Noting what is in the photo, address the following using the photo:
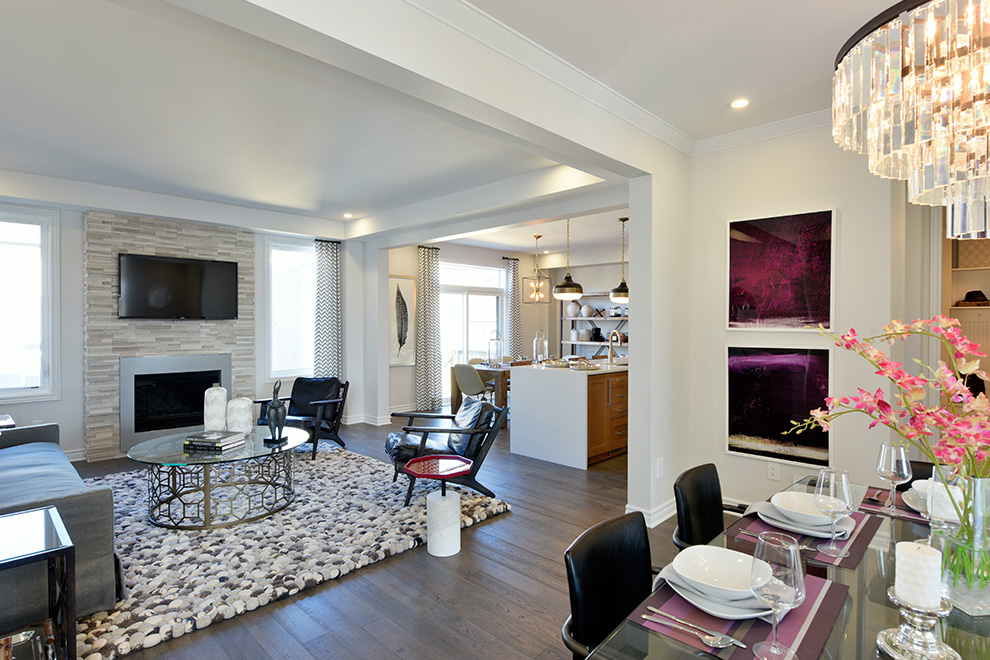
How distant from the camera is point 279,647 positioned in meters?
2.29

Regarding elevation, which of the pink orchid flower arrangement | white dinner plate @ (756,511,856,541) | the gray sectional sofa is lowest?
the gray sectional sofa

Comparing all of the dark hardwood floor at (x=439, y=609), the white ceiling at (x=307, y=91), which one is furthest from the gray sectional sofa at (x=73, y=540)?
the white ceiling at (x=307, y=91)

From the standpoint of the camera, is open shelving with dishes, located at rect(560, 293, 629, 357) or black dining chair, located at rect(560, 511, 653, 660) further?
open shelving with dishes, located at rect(560, 293, 629, 357)

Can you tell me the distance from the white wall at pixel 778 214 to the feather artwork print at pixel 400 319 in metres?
5.03

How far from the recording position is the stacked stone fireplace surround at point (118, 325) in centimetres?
536

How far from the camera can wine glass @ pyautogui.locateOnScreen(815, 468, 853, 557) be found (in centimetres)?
159

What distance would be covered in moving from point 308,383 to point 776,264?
507 centimetres

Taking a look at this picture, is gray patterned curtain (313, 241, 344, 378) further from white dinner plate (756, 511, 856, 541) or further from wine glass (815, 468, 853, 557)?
wine glass (815, 468, 853, 557)

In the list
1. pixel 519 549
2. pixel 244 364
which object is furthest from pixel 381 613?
pixel 244 364

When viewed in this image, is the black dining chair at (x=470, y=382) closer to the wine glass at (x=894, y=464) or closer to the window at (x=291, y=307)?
the window at (x=291, y=307)

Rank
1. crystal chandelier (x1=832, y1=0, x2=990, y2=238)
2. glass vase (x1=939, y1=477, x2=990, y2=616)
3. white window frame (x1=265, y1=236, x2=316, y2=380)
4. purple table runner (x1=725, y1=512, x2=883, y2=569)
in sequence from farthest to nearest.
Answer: white window frame (x1=265, y1=236, x2=316, y2=380) < purple table runner (x1=725, y1=512, x2=883, y2=569) < crystal chandelier (x1=832, y1=0, x2=990, y2=238) < glass vase (x1=939, y1=477, x2=990, y2=616)

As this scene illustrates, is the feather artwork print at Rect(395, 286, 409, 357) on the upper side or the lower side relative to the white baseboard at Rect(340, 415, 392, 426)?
upper

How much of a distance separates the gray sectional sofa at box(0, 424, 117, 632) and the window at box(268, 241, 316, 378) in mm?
3749

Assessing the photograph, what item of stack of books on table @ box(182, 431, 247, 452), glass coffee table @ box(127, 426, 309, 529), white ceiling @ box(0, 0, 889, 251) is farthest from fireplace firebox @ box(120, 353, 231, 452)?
stack of books on table @ box(182, 431, 247, 452)
